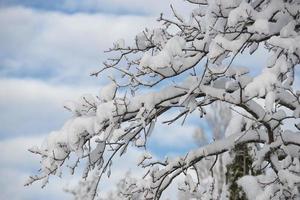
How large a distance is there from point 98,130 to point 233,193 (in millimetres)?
4952

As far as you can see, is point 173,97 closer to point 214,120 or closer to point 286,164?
point 286,164

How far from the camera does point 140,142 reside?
5.34 meters

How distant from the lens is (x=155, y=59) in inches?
169

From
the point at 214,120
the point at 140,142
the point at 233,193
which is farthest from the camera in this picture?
the point at 214,120

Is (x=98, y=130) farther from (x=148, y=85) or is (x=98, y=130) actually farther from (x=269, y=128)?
(x=269, y=128)

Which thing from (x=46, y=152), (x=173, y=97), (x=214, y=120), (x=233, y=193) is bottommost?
(x=46, y=152)

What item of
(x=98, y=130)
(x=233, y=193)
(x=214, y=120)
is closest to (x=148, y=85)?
(x=98, y=130)

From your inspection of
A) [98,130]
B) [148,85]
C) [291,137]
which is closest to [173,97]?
[148,85]

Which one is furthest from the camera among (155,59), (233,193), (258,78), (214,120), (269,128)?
(214,120)

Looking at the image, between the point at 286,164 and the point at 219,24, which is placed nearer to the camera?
the point at 219,24

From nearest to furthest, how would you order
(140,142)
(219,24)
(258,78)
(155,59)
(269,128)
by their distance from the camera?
1. (258,78)
2. (155,59)
3. (219,24)
4. (269,128)
5. (140,142)

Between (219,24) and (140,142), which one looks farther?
(140,142)

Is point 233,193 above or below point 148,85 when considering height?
above

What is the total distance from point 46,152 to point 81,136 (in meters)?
0.42
